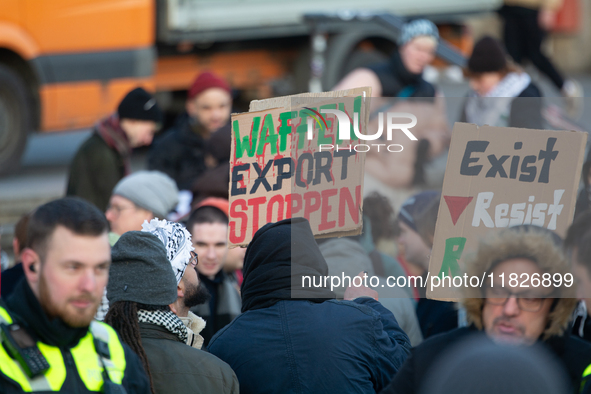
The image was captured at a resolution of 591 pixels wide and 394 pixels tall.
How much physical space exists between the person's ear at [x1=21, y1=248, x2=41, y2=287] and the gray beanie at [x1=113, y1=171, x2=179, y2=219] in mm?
2307

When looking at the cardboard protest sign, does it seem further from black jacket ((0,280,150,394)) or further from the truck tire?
the truck tire

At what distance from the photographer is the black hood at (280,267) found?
279 cm

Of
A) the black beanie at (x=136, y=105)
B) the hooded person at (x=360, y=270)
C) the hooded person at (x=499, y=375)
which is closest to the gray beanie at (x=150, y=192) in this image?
the black beanie at (x=136, y=105)

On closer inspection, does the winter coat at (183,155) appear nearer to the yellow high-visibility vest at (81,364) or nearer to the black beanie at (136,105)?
the black beanie at (136,105)

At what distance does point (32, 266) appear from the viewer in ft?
6.95

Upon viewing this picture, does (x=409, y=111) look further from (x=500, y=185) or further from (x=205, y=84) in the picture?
(x=500, y=185)

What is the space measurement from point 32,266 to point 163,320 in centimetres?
64

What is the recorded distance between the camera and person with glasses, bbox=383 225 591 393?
2223 mm

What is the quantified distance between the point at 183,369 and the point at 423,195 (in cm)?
171

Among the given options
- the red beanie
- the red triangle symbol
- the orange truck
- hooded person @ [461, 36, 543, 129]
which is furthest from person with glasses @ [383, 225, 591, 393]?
the orange truck

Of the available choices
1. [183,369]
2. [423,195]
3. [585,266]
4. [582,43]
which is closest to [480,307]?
[585,266]

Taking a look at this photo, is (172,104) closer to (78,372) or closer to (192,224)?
(192,224)

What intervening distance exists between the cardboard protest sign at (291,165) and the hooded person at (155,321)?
604 mm

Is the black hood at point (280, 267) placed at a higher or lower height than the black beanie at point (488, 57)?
lower
